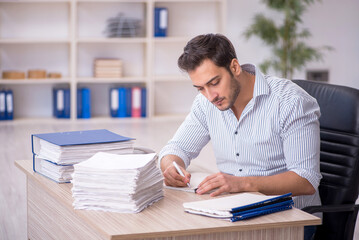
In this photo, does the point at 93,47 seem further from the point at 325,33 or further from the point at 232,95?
the point at 232,95

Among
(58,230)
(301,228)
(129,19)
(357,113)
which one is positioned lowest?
(58,230)

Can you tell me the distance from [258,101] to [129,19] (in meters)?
4.92

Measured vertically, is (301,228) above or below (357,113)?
below

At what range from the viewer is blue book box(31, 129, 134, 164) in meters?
2.17

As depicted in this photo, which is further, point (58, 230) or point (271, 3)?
point (271, 3)

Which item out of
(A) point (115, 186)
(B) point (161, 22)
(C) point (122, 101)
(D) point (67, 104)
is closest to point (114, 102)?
(C) point (122, 101)

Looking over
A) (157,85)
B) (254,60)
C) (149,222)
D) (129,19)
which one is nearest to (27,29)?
(129,19)

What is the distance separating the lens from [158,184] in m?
1.99

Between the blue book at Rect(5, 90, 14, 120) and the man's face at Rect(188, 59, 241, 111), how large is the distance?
495cm

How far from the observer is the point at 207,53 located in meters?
2.17

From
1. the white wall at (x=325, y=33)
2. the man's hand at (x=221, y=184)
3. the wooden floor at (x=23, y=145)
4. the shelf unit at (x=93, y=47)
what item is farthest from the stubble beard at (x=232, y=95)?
the white wall at (x=325, y=33)

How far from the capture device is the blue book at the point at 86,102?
273 inches

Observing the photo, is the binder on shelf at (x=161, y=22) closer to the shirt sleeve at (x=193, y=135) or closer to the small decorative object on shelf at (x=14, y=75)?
the small decorative object on shelf at (x=14, y=75)

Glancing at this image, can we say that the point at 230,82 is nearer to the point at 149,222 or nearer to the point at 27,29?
the point at 149,222
